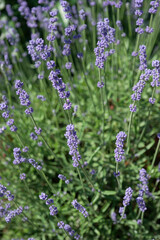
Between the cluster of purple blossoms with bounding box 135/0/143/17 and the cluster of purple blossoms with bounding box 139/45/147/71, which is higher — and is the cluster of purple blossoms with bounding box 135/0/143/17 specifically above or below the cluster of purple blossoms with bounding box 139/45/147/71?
above

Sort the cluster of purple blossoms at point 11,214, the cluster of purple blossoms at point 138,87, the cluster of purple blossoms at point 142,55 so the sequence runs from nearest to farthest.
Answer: the cluster of purple blossoms at point 138,87 → the cluster of purple blossoms at point 142,55 → the cluster of purple blossoms at point 11,214

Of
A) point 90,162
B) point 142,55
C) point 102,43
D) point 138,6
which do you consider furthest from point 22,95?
point 90,162

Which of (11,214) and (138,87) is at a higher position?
(138,87)

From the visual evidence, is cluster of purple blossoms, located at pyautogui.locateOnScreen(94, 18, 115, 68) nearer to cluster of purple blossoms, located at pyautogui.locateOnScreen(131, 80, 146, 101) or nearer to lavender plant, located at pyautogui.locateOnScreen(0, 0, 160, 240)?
lavender plant, located at pyautogui.locateOnScreen(0, 0, 160, 240)

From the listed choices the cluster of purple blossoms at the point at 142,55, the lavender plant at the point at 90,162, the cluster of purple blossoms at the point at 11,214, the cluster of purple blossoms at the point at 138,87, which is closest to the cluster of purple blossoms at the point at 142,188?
the lavender plant at the point at 90,162

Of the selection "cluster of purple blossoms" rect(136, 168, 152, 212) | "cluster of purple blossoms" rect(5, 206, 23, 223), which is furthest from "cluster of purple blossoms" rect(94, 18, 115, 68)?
"cluster of purple blossoms" rect(5, 206, 23, 223)

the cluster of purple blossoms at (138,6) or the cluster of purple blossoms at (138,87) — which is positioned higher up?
the cluster of purple blossoms at (138,6)

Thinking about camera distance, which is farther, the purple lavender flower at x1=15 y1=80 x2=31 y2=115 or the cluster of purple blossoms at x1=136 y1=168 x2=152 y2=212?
the cluster of purple blossoms at x1=136 y1=168 x2=152 y2=212

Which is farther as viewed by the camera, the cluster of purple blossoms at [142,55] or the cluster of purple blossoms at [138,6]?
the cluster of purple blossoms at [138,6]

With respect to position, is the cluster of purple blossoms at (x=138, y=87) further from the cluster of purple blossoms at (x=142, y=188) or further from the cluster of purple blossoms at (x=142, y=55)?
the cluster of purple blossoms at (x=142, y=188)

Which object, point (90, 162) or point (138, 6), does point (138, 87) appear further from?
point (90, 162)

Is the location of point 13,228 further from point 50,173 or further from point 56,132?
point 56,132

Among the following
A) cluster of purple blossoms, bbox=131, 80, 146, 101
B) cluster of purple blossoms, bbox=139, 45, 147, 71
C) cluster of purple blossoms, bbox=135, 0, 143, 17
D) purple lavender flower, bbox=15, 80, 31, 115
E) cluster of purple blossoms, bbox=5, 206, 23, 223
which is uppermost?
cluster of purple blossoms, bbox=135, 0, 143, 17

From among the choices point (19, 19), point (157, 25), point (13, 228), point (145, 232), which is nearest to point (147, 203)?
point (145, 232)
